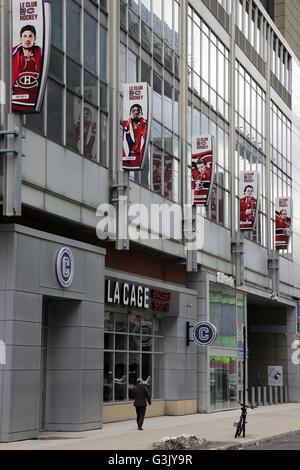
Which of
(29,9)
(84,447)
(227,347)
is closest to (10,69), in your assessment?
(29,9)

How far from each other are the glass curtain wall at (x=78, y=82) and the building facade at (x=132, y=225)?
0.07 m

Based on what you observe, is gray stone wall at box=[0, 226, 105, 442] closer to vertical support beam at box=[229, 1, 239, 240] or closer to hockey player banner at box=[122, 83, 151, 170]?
hockey player banner at box=[122, 83, 151, 170]

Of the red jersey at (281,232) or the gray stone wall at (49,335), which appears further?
the red jersey at (281,232)

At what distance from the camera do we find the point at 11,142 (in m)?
23.8

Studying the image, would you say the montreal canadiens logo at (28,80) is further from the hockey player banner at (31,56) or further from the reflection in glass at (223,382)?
the reflection in glass at (223,382)

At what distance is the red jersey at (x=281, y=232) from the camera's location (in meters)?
51.9

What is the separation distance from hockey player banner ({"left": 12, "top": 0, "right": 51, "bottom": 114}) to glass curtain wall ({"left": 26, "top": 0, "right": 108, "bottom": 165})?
1.70 metres

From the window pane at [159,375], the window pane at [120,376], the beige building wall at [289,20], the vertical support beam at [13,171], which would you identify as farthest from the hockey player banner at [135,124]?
the beige building wall at [289,20]

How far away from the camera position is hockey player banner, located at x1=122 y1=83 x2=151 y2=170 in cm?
3011

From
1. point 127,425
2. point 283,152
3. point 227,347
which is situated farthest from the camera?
Answer: point 283,152

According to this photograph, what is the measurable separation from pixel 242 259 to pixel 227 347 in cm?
491

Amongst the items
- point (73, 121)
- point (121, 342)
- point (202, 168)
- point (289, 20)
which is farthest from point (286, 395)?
point (73, 121)

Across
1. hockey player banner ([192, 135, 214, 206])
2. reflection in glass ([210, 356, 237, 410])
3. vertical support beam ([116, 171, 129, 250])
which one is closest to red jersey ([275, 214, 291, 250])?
reflection in glass ([210, 356, 237, 410])

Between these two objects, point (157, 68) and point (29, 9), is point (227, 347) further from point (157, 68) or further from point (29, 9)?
point (29, 9)
